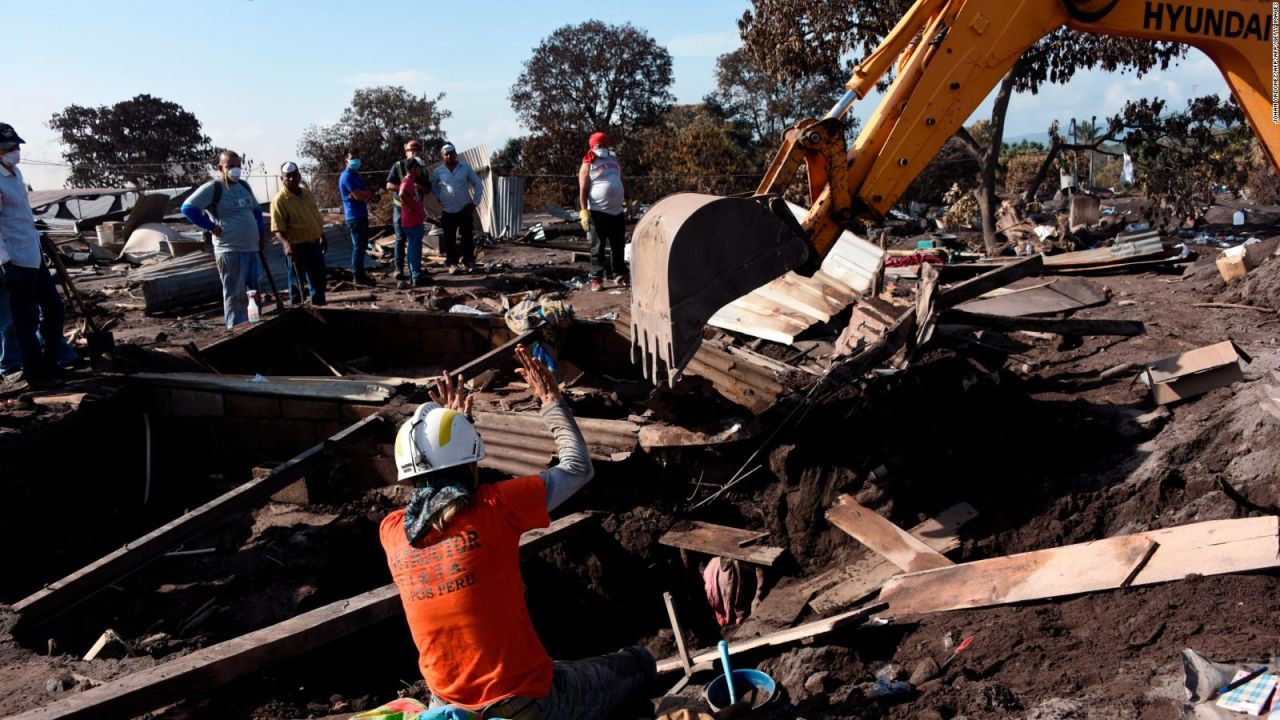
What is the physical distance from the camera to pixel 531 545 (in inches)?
208

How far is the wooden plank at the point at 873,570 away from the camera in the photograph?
5147 mm

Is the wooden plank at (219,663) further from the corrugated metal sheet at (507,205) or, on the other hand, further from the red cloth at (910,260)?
the corrugated metal sheet at (507,205)

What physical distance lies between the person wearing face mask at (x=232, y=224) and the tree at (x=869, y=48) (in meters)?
7.66

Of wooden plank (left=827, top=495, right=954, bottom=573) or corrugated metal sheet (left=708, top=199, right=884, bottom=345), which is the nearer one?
wooden plank (left=827, top=495, right=954, bottom=573)

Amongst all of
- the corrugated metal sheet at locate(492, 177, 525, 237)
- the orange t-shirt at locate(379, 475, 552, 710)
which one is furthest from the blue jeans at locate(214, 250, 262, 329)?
the corrugated metal sheet at locate(492, 177, 525, 237)

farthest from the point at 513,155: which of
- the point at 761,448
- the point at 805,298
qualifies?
the point at 761,448

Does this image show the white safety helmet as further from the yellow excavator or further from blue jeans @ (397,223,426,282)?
blue jeans @ (397,223,426,282)

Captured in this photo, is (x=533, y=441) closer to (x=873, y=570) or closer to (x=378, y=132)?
(x=873, y=570)

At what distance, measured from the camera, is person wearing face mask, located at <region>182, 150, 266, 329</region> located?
898cm

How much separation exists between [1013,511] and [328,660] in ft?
13.4

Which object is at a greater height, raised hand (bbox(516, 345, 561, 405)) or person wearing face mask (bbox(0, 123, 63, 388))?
person wearing face mask (bbox(0, 123, 63, 388))

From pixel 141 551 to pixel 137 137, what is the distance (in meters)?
31.3

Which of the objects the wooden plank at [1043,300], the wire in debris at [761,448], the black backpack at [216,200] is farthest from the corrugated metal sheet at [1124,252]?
the black backpack at [216,200]

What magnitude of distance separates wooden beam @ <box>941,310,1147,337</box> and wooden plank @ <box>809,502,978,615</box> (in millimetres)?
1941
